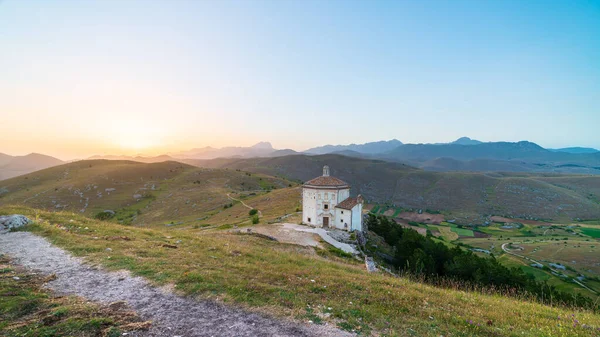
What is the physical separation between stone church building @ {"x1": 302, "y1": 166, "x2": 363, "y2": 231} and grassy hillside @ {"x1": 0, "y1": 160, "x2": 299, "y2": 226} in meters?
15.2

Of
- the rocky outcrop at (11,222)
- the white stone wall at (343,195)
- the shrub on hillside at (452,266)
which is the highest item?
the rocky outcrop at (11,222)

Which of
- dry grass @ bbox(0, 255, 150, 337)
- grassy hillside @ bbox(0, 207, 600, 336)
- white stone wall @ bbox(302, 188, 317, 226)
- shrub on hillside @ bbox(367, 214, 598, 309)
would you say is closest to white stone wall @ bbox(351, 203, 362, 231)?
white stone wall @ bbox(302, 188, 317, 226)

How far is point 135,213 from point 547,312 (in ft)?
319

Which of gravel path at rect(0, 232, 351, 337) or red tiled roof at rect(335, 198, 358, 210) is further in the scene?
red tiled roof at rect(335, 198, 358, 210)

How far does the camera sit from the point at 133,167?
139 m

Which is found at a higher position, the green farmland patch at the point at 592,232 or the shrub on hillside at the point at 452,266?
the shrub on hillside at the point at 452,266

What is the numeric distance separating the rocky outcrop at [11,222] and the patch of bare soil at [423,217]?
6066 inches

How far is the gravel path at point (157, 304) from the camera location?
837 cm

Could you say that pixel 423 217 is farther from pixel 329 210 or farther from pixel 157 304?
pixel 157 304

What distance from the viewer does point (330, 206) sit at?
4597 cm

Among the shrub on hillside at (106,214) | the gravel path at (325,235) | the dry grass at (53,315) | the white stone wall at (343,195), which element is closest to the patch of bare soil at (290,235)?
the gravel path at (325,235)

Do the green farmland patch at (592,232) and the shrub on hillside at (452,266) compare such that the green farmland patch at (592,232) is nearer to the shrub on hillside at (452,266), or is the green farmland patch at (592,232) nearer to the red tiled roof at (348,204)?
the shrub on hillside at (452,266)

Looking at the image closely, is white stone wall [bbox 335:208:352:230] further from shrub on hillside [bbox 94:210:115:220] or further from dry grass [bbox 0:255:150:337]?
shrub on hillside [bbox 94:210:115:220]

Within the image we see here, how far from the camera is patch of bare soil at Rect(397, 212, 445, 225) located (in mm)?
144525
